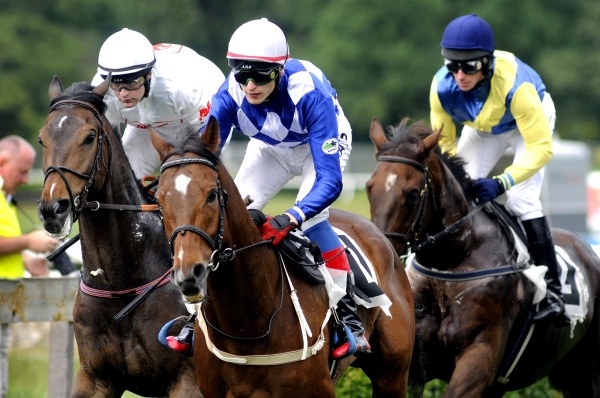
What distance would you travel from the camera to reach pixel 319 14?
1882 inches

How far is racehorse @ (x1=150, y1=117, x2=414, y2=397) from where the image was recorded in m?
4.44

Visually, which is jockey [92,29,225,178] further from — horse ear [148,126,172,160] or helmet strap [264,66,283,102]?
horse ear [148,126,172,160]

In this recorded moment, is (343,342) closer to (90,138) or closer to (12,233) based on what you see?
(90,138)

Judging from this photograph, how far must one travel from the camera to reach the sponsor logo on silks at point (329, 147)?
5286mm

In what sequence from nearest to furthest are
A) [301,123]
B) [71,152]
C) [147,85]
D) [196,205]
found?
[196,205], [71,152], [301,123], [147,85]

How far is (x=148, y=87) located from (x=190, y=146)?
166cm

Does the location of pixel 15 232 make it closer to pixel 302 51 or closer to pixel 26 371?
pixel 26 371

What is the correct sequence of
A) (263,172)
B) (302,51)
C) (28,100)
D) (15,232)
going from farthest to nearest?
(302,51), (28,100), (15,232), (263,172)

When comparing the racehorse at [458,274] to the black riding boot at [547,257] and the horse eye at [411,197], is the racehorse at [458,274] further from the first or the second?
the black riding boot at [547,257]

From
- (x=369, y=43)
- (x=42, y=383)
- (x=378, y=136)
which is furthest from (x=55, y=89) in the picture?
(x=369, y=43)

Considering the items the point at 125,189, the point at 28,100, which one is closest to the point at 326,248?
the point at 125,189

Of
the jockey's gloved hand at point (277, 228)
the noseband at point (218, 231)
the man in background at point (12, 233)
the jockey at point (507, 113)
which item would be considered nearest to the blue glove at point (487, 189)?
the jockey at point (507, 113)

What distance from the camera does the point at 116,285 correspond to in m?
5.75

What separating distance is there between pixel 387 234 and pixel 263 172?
3.33ft
